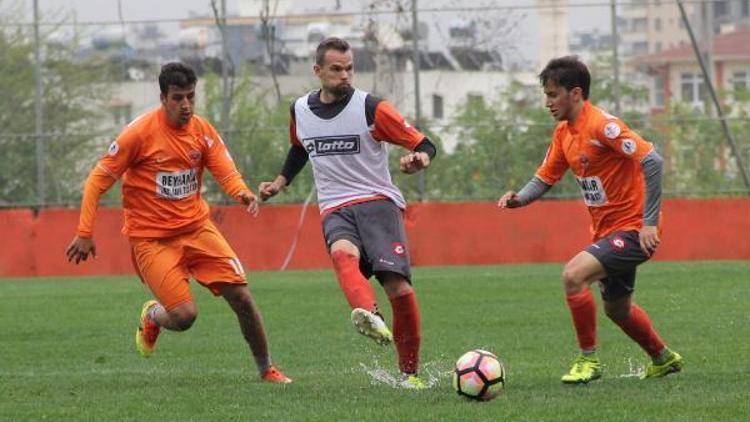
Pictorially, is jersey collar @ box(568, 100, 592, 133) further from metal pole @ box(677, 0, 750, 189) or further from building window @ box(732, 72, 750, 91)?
building window @ box(732, 72, 750, 91)

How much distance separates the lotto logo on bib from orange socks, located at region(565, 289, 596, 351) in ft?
7.68

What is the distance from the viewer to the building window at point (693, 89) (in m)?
24.4

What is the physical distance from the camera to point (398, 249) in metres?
8.91

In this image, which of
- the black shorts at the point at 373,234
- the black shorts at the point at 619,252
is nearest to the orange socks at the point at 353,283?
the black shorts at the point at 373,234

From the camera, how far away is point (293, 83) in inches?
1040

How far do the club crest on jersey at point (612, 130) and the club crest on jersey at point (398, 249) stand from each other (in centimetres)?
126

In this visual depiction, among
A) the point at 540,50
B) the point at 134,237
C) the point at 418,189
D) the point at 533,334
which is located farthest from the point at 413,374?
the point at 540,50

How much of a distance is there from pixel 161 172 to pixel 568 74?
7.99 ft

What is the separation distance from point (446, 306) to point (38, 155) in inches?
429

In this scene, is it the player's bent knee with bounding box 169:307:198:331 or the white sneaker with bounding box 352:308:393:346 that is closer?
the white sneaker with bounding box 352:308:393:346

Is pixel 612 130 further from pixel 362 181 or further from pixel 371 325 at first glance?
pixel 371 325

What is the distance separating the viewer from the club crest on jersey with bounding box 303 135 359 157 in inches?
355

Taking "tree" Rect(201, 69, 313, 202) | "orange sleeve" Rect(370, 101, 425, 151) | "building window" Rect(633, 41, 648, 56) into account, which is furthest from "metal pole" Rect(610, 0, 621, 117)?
"orange sleeve" Rect(370, 101, 425, 151)

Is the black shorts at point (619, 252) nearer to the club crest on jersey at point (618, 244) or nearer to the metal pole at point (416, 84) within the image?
the club crest on jersey at point (618, 244)
